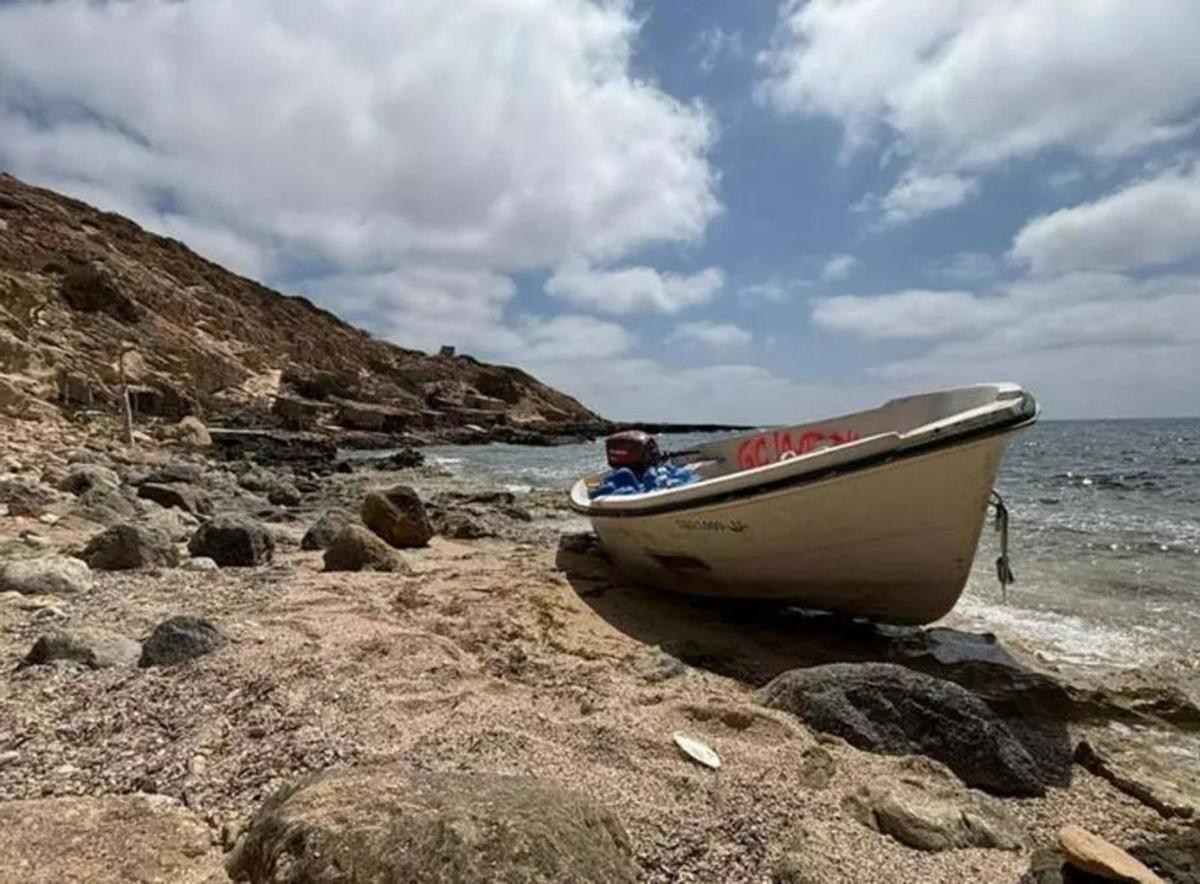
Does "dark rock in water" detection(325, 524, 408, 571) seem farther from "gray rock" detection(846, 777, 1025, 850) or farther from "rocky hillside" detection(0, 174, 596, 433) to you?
"rocky hillside" detection(0, 174, 596, 433)

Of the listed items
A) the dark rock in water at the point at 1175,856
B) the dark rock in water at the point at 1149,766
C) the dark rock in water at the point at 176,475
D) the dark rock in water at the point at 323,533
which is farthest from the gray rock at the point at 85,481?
the dark rock in water at the point at 1175,856

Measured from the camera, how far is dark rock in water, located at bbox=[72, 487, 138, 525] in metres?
7.73

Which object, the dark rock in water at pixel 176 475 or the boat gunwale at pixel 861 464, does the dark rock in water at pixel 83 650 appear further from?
the dark rock in water at pixel 176 475

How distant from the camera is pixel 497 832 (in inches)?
77.4

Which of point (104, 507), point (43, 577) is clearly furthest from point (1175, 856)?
point (104, 507)

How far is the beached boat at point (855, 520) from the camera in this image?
16.5 ft

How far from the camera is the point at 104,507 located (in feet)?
26.3

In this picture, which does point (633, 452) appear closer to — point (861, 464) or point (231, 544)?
point (861, 464)

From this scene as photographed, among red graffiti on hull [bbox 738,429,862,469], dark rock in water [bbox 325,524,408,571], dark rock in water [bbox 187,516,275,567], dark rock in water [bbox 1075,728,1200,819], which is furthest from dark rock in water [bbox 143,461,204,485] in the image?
dark rock in water [bbox 1075,728,1200,819]

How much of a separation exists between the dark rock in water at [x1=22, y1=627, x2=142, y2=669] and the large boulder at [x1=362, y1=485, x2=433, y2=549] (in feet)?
14.8

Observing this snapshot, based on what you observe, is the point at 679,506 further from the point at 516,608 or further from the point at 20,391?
the point at 20,391

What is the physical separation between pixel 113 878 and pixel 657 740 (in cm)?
190

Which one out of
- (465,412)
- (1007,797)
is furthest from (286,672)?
(465,412)

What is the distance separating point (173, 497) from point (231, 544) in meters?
3.96
